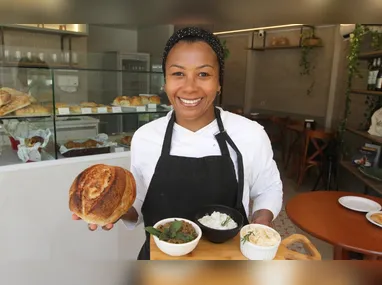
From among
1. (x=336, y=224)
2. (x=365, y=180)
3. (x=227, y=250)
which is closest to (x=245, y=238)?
(x=227, y=250)

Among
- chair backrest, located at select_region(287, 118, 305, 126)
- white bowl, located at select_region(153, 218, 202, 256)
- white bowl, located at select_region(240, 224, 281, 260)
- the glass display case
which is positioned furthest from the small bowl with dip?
chair backrest, located at select_region(287, 118, 305, 126)

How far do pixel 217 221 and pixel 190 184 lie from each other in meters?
0.23

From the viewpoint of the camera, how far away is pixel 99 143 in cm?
200

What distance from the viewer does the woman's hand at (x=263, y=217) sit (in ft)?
3.12

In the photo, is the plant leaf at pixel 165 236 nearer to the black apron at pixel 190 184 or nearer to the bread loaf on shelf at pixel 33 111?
the black apron at pixel 190 184

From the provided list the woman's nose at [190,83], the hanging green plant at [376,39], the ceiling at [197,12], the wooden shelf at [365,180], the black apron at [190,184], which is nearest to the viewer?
the ceiling at [197,12]

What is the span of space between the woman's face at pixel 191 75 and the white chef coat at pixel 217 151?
0.50 feet

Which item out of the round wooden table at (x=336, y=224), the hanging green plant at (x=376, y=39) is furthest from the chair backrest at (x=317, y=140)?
the round wooden table at (x=336, y=224)

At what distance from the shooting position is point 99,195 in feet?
1.85

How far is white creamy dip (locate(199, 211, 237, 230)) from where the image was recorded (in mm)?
796

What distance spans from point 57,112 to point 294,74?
441 centimetres

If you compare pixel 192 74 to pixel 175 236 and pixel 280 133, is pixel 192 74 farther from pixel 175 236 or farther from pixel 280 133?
pixel 280 133

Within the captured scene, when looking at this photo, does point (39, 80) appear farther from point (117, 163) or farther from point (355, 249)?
point (355, 249)

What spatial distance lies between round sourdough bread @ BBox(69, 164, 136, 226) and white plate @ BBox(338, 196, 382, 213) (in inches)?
62.0
